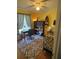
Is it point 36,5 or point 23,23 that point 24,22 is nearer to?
point 23,23

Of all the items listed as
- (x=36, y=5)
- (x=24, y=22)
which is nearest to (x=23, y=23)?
(x=24, y=22)

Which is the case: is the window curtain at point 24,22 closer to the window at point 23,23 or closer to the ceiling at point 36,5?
the window at point 23,23

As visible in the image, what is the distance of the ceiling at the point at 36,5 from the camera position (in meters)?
1.80

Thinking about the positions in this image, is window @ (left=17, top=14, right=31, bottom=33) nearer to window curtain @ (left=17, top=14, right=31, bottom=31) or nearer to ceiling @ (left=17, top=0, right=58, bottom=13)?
window curtain @ (left=17, top=14, right=31, bottom=31)

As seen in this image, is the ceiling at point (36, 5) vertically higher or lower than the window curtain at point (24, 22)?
higher

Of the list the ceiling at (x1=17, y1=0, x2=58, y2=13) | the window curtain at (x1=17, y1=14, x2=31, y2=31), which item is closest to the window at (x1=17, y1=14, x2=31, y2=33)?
the window curtain at (x1=17, y1=14, x2=31, y2=31)

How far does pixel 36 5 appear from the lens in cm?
188

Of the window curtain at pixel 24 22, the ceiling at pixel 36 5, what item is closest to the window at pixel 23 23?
the window curtain at pixel 24 22
